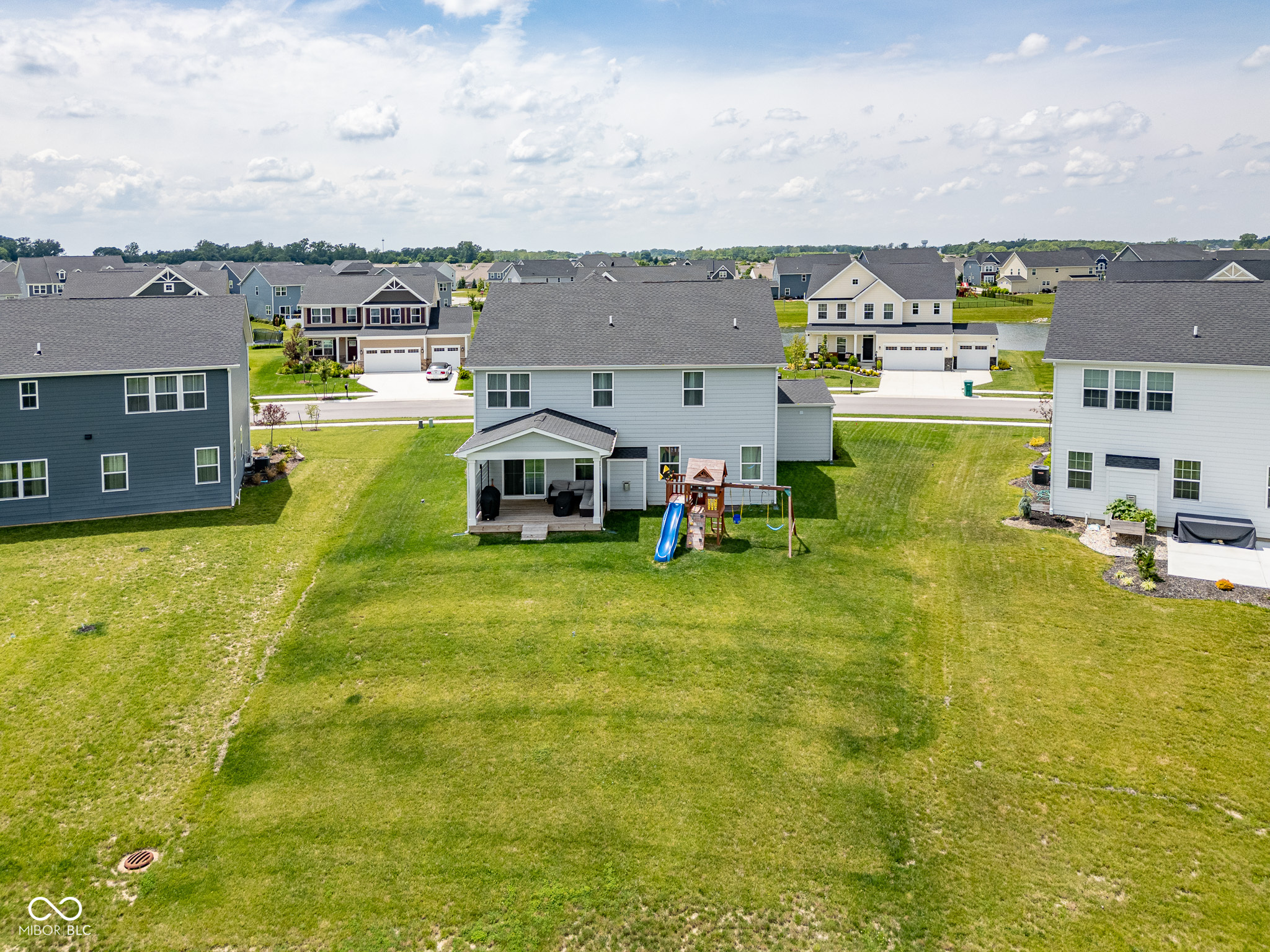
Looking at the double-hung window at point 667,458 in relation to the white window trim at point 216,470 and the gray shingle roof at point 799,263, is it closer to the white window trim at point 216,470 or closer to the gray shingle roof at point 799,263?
the white window trim at point 216,470

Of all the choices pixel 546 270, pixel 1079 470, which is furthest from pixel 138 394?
pixel 546 270

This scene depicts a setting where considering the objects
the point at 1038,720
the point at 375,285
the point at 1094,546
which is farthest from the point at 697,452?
the point at 375,285

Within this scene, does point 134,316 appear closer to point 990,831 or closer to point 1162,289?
point 990,831

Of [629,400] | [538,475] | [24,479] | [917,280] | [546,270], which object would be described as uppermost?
[546,270]

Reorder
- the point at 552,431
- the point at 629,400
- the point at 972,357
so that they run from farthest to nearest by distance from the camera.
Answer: the point at 972,357
the point at 629,400
the point at 552,431

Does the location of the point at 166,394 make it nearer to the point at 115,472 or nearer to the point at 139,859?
the point at 115,472
